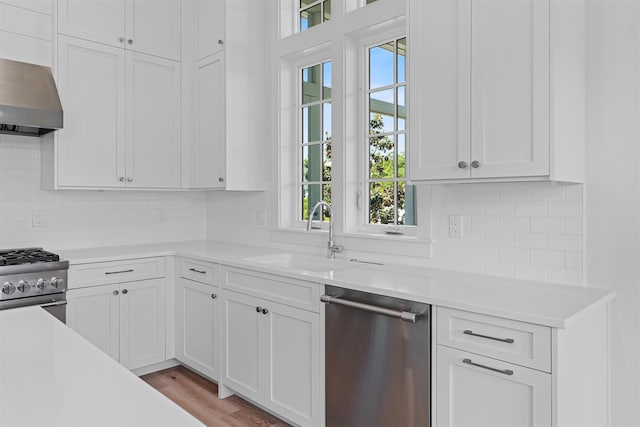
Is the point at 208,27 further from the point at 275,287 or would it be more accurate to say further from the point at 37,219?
the point at 275,287

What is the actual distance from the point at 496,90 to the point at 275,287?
4.79ft

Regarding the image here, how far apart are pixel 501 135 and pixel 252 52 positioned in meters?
2.22

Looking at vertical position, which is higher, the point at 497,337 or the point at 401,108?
the point at 401,108

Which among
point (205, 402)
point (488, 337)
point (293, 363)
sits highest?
point (488, 337)

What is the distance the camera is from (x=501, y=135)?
1930mm

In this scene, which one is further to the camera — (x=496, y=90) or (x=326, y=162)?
(x=326, y=162)

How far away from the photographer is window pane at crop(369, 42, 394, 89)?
2900 millimetres

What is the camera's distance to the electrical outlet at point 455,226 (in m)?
2.46

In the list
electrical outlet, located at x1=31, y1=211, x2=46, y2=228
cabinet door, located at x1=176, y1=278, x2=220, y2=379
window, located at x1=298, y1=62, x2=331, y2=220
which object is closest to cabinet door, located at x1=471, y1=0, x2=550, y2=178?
window, located at x1=298, y1=62, x2=331, y2=220

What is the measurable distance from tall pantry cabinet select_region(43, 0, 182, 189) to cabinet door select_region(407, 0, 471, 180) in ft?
7.09

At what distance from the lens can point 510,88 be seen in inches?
74.6

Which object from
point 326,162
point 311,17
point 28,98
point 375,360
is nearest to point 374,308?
point 375,360

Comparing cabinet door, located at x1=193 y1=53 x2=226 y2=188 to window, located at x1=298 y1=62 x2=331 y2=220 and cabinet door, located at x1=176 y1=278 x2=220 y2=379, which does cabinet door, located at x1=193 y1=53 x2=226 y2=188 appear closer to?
window, located at x1=298 y1=62 x2=331 y2=220

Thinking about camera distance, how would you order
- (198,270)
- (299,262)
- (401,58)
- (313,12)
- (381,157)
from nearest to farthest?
(401,58) → (381,157) → (299,262) → (198,270) → (313,12)
